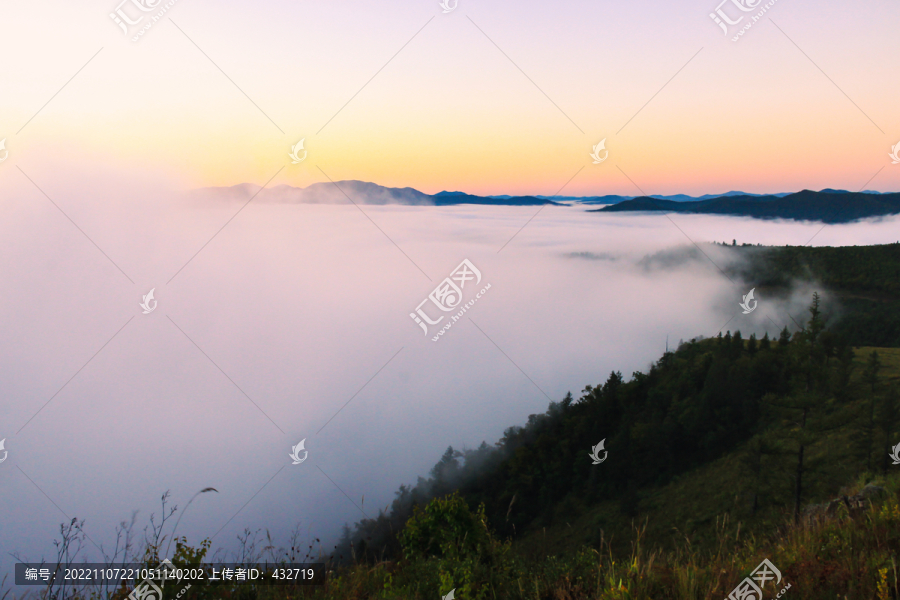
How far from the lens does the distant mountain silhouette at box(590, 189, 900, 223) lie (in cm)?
9000

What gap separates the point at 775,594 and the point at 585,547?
1995 mm

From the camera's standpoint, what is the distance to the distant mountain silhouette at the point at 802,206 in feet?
295

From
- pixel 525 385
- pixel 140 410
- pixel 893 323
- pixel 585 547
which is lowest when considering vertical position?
pixel 585 547

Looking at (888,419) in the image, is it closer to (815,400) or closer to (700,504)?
(815,400)

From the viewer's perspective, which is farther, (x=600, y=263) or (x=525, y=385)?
(x=600, y=263)

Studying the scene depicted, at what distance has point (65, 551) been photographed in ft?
15.3

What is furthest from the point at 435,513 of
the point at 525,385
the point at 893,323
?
the point at 525,385

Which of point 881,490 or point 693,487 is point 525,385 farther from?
point 881,490

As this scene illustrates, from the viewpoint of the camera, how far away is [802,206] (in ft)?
338

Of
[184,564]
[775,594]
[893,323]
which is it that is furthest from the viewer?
[893,323]
